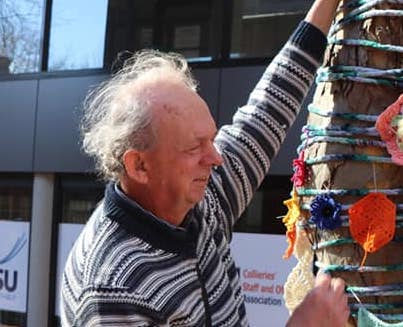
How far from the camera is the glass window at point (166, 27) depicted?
6.14 meters

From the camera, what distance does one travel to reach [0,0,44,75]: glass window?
7348 mm

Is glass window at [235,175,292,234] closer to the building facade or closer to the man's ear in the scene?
the building facade

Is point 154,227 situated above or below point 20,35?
below

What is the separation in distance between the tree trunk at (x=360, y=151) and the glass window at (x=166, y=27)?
179 inches

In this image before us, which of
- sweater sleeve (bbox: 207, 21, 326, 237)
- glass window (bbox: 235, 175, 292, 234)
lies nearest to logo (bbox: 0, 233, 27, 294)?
glass window (bbox: 235, 175, 292, 234)

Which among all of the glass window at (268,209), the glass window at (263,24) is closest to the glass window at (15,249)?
the glass window at (268,209)

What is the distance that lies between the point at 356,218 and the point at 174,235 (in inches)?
14.4

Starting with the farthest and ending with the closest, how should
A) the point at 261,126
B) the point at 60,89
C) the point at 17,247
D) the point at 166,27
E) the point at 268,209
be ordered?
the point at 17,247 < the point at 60,89 < the point at 166,27 < the point at 268,209 < the point at 261,126

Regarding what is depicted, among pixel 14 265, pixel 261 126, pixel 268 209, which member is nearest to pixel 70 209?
pixel 14 265

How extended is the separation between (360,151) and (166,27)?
16.6 ft

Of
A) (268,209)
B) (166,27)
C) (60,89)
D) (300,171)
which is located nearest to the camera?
(300,171)

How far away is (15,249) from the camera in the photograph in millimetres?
7355

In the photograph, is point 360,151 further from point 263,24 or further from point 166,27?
point 166,27

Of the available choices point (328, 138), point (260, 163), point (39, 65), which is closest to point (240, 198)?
point (260, 163)
